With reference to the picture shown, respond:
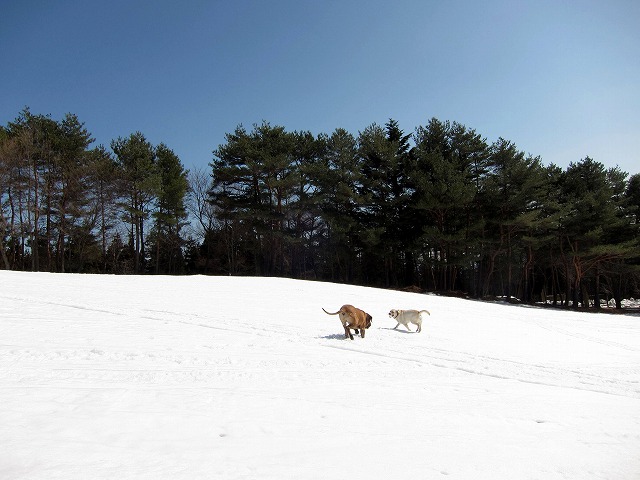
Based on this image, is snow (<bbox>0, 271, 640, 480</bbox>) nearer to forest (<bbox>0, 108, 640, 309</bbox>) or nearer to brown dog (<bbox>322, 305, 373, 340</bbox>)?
brown dog (<bbox>322, 305, 373, 340</bbox>)

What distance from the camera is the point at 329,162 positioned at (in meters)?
35.5

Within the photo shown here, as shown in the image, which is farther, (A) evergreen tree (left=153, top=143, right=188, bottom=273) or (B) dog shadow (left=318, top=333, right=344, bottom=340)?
(A) evergreen tree (left=153, top=143, right=188, bottom=273)

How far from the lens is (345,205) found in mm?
34250

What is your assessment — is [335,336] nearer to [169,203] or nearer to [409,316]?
[409,316]

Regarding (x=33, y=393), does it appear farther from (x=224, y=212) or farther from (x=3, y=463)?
(x=224, y=212)

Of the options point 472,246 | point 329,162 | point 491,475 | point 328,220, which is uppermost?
point 329,162

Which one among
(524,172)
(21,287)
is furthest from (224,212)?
(524,172)

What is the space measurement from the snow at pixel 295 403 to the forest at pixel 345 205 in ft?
72.4

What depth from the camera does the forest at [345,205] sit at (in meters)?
29.2

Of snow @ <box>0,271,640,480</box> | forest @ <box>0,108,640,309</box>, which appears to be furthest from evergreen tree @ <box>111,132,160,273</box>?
snow @ <box>0,271,640,480</box>

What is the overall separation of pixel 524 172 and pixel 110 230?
127 ft

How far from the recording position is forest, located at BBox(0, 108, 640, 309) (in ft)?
95.7

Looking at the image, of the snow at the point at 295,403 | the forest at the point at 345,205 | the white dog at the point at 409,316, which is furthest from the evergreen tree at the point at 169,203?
the white dog at the point at 409,316

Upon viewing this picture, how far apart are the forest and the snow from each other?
2207 centimetres
